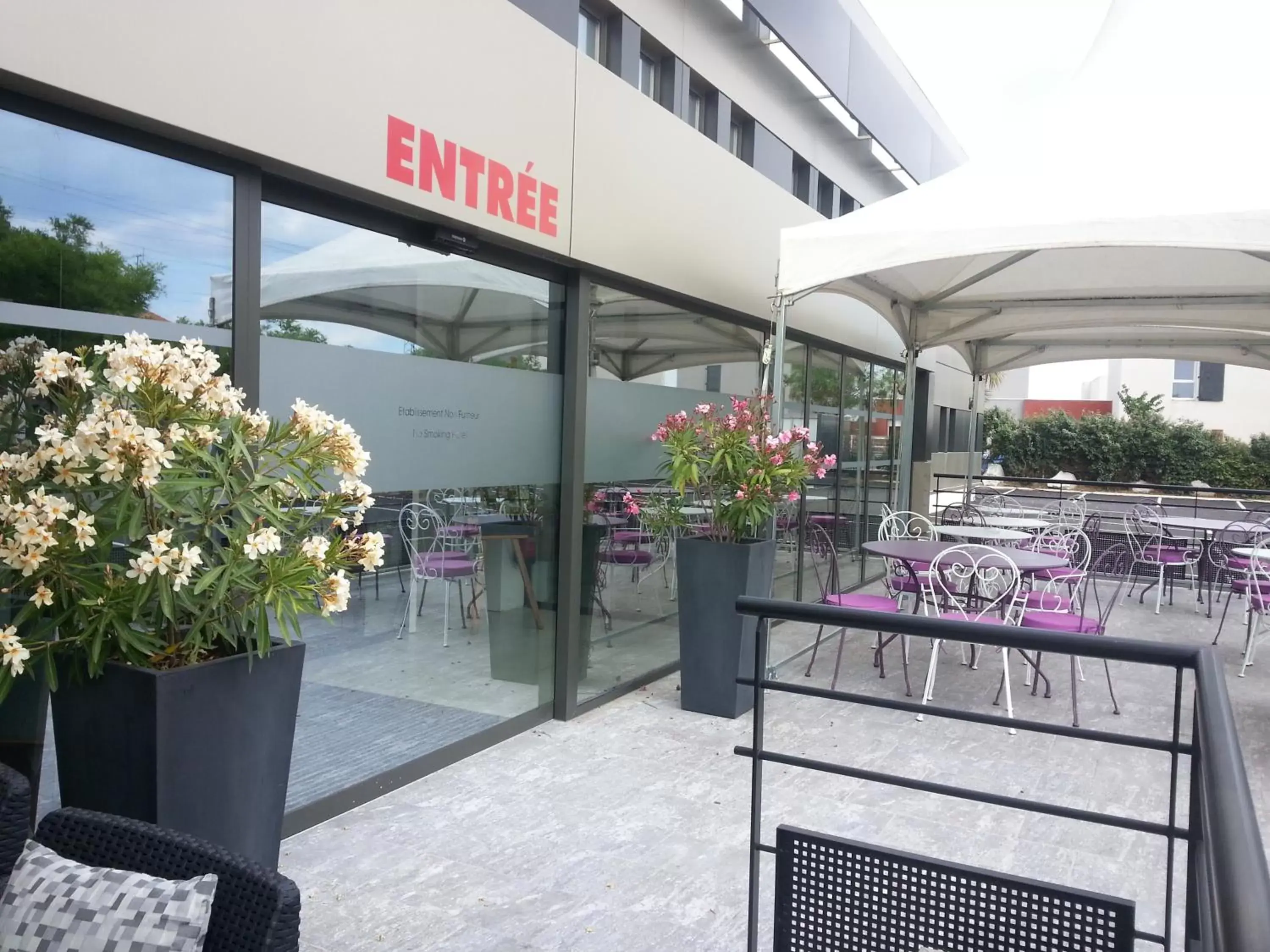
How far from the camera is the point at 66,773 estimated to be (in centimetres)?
206

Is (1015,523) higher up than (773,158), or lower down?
lower down

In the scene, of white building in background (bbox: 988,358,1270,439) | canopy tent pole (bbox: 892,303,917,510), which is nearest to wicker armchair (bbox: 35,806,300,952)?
canopy tent pole (bbox: 892,303,917,510)

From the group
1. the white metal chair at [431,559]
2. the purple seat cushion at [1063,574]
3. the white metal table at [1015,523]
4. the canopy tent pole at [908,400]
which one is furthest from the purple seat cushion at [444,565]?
the white metal table at [1015,523]

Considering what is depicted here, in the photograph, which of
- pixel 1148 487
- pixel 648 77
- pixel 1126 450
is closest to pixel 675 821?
pixel 648 77

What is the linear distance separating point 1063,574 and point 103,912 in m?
5.52

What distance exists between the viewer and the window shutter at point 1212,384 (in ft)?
92.6

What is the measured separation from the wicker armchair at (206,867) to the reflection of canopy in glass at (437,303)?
1563mm

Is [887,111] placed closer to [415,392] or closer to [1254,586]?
[1254,586]

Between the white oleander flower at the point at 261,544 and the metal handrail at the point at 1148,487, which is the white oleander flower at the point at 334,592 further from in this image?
the metal handrail at the point at 1148,487

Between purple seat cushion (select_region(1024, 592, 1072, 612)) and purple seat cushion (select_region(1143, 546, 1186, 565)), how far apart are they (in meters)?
2.71

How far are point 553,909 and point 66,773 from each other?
1383mm

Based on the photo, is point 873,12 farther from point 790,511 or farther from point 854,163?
point 790,511

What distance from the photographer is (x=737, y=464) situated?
4.63 metres

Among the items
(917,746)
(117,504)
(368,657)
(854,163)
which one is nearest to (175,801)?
(117,504)
